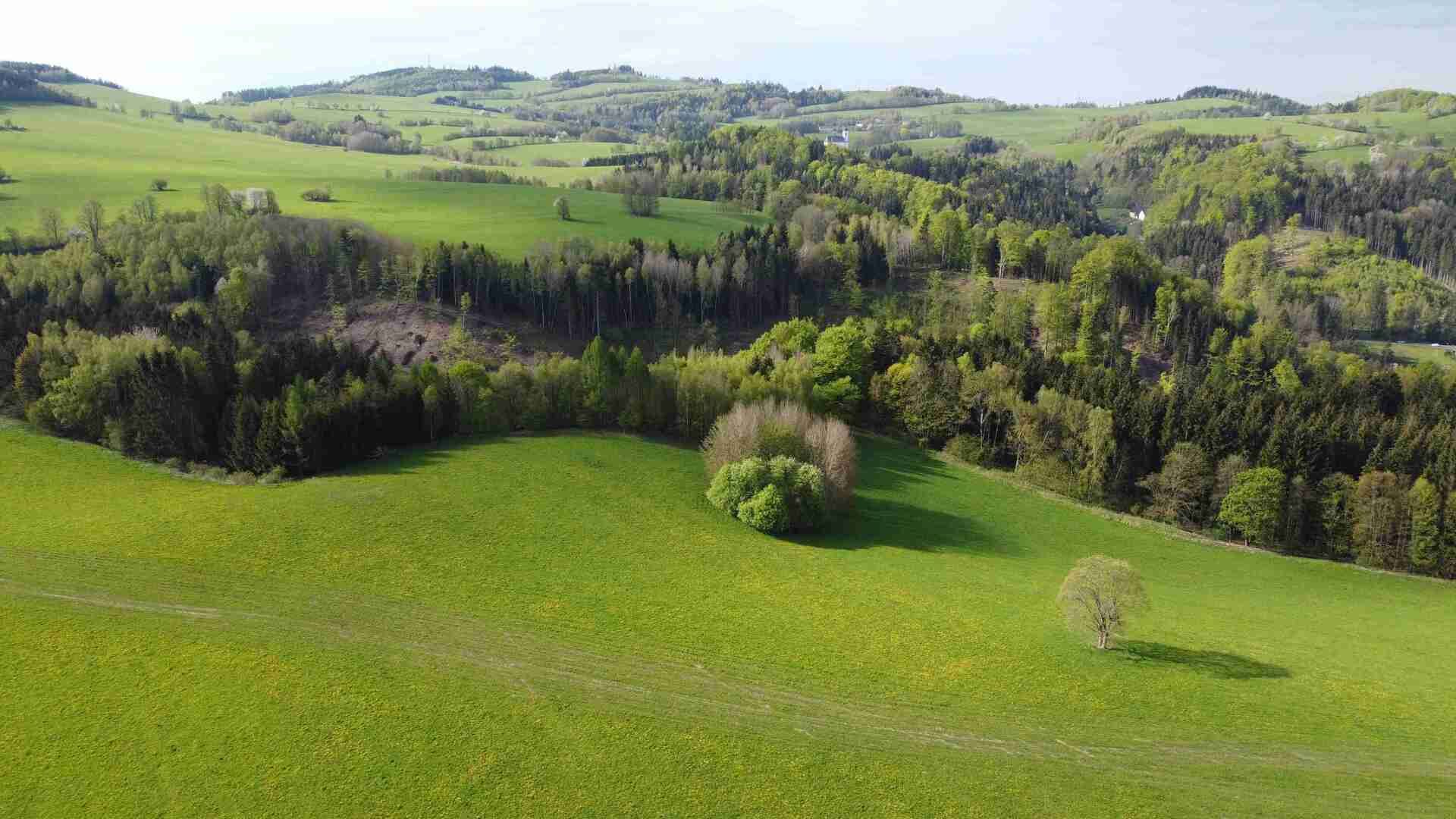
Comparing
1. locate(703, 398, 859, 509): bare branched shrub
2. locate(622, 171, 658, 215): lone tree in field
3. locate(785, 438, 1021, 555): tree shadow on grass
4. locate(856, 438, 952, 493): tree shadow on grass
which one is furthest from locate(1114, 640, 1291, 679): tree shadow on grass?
locate(622, 171, 658, 215): lone tree in field

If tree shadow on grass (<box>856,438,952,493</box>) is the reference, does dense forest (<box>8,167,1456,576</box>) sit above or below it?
above

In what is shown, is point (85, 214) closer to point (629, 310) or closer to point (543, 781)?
point (629, 310)

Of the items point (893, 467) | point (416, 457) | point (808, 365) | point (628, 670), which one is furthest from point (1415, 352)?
point (628, 670)

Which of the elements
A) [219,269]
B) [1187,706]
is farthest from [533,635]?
[219,269]

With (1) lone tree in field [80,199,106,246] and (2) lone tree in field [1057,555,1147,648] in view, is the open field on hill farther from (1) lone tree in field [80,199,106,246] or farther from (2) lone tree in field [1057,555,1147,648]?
(2) lone tree in field [1057,555,1147,648]

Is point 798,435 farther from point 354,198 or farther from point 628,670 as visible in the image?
point 354,198

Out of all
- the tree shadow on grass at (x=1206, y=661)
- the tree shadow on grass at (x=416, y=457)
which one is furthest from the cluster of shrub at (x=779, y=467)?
the tree shadow on grass at (x=1206, y=661)

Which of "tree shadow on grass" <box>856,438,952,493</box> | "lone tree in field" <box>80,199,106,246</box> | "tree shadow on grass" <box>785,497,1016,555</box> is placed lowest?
"tree shadow on grass" <box>785,497,1016,555</box>
